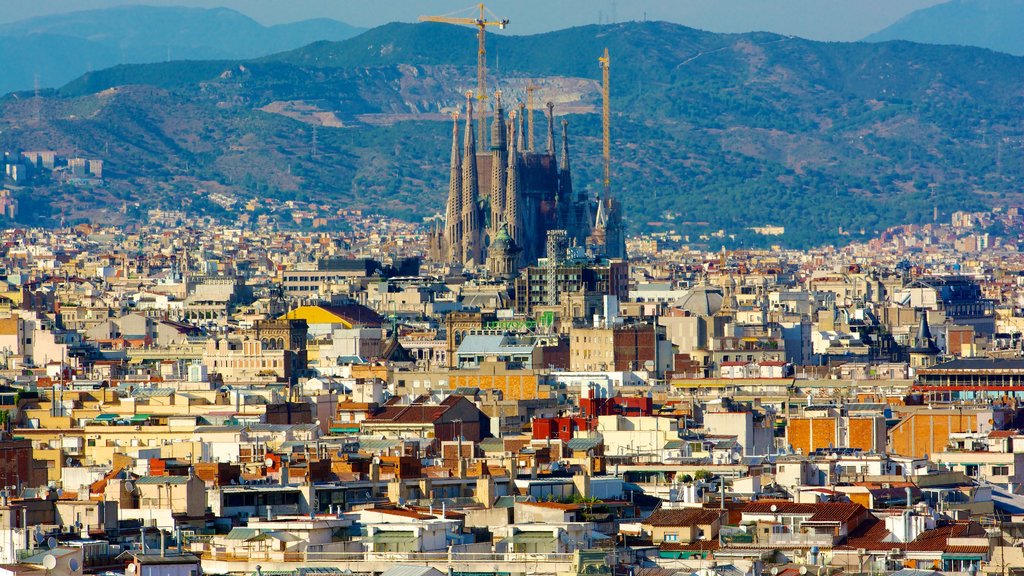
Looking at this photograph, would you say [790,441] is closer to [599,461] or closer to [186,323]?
[599,461]

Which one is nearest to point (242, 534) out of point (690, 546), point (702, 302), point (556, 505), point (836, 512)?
point (690, 546)

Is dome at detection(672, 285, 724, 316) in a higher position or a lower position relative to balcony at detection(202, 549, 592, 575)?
higher

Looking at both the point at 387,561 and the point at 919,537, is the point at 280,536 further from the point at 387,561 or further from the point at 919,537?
the point at 919,537

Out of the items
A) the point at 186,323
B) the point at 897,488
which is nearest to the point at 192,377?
the point at 897,488

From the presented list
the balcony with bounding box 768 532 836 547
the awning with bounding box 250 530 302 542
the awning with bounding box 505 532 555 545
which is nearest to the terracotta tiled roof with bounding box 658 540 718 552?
the balcony with bounding box 768 532 836 547

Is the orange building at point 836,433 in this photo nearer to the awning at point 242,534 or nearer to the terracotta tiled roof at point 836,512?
the terracotta tiled roof at point 836,512

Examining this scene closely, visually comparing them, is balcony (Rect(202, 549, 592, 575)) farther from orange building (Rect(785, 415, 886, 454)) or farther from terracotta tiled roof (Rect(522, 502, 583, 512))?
orange building (Rect(785, 415, 886, 454))
